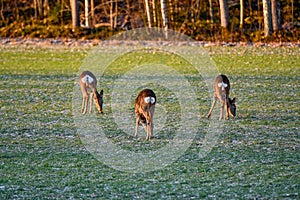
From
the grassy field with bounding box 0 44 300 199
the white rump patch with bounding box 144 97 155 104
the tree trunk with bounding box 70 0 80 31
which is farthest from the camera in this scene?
the tree trunk with bounding box 70 0 80 31

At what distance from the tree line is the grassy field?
13373 mm

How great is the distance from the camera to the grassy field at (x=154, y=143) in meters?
10.0

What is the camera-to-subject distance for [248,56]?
28312 mm

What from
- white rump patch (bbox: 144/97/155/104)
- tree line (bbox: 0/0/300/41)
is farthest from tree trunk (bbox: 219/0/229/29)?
white rump patch (bbox: 144/97/155/104)

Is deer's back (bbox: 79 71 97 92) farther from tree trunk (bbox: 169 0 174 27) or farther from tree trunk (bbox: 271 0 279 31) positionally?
tree trunk (bbox: 169 0 174 27)

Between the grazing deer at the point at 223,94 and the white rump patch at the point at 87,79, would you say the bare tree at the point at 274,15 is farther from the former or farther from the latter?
the grazing deer at the point at 223,94

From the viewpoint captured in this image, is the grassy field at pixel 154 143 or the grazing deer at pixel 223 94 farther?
the grazing deer at pixel 223 94

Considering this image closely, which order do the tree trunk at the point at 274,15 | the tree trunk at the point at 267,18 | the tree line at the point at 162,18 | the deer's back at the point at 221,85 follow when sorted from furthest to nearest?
the tree line at the point at 162,18
the tree trunk at the point at 274,15
the tree trunk at the point at 267,18
the deer's back at the point at 221,85

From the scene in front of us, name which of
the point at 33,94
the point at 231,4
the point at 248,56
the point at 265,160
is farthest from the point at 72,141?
the point at 231,4

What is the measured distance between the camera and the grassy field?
10014 mm

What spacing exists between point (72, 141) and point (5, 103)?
207 inches

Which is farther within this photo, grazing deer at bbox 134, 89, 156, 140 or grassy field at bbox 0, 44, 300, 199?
grazing deer at bbox 134, 89, 156, 140

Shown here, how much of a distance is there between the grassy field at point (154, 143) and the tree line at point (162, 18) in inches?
527

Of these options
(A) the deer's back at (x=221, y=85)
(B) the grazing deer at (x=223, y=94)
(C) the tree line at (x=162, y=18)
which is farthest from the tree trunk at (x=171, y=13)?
(A) the deer's back at (x=221, y=85)
